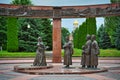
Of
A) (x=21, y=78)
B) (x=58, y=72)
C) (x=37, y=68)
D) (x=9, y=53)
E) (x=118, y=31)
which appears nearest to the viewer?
(x=21, y=78)

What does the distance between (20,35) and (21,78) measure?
28267mm

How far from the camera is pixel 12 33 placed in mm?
32031

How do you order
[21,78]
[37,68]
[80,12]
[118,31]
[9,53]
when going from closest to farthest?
[21,78]
[37,68]
[80,12]
[9,53]
[118,31]

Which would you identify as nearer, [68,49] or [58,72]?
[58,72]

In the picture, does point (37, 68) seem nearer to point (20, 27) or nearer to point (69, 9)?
point (69, 9)

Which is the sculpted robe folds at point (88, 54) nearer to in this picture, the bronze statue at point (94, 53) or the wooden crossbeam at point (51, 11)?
the bronze statue at point (94, 53)

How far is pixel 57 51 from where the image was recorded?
25141mm

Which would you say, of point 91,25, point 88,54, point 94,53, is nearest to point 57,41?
point 91,25

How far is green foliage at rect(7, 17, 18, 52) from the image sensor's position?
3103cm

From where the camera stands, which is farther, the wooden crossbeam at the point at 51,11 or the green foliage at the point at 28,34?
the green foliage at the point at 28,34

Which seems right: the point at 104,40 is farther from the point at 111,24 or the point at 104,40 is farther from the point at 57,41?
the point at 57,41

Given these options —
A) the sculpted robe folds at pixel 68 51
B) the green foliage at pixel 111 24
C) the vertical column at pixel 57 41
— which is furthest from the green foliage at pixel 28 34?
the sculpted robe folds at pixel 68 51

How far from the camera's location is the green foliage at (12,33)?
31.0m

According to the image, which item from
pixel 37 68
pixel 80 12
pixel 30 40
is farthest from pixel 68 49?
pixel 30 40
